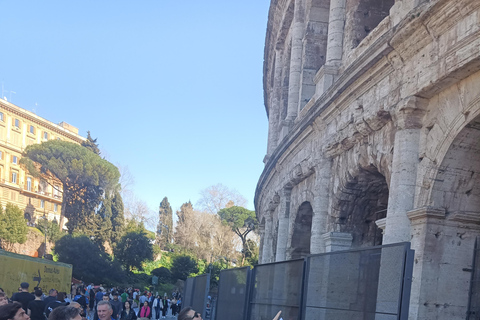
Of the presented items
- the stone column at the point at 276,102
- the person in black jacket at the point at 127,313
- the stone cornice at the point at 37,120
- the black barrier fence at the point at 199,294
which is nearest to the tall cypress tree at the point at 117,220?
the stone cornice at the point at 37,120

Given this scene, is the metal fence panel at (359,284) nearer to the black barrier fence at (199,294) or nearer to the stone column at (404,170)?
the stone column at (404,170)

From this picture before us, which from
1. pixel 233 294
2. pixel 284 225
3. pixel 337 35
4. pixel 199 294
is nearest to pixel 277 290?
pixel 233 294

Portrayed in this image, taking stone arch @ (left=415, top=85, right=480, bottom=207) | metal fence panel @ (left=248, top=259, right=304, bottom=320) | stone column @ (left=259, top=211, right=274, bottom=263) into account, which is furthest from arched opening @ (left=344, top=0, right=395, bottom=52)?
stone column @ (left=259, top=211, right=274, bottom=263)

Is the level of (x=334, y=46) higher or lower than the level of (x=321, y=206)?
higher

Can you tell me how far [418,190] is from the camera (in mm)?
6996

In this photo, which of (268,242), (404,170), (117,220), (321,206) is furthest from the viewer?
(117,220)

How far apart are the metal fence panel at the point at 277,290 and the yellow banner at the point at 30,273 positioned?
376 inches

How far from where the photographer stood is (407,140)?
23.8 ft

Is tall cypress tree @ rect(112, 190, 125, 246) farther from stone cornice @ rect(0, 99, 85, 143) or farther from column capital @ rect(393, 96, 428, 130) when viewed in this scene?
column capital @ rect(393, 96, 428, 130)

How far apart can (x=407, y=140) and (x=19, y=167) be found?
56662mm

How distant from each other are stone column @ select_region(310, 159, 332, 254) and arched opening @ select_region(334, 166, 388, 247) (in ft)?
1.27

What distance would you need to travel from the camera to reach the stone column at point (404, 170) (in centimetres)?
706

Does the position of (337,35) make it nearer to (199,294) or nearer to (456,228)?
(456,228)

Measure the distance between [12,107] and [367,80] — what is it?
54031mm
